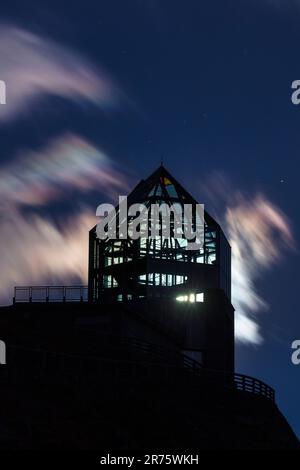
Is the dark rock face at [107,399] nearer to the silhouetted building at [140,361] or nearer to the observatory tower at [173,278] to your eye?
the silhouetted building at [140,361]

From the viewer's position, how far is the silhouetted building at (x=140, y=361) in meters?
33.0

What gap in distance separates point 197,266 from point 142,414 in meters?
36.3

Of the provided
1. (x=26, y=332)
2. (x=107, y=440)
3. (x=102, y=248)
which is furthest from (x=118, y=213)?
(x=107, y=440)

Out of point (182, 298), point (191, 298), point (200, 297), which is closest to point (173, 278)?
point (182, 298)

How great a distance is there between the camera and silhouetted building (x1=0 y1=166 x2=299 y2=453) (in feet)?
108

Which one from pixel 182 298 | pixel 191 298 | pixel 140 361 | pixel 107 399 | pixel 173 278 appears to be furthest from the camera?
pixel 173 278

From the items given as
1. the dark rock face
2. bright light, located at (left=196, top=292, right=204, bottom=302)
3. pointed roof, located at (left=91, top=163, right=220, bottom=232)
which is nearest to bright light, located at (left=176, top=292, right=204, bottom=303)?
bright light, located at (left=196, top=292, right=204, bottom=302)

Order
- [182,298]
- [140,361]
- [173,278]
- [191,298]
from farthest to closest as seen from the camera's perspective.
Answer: [173,278], [191,298], [182,298], [140,361]

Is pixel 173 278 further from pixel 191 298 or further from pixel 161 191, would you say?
pixel 161 191

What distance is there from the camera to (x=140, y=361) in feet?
143

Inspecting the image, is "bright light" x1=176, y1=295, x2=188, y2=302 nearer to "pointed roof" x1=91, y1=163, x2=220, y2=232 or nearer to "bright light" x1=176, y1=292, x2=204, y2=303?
"bright light" x1=176, y1=292, x2=204, y2=303

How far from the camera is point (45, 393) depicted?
3372cm
